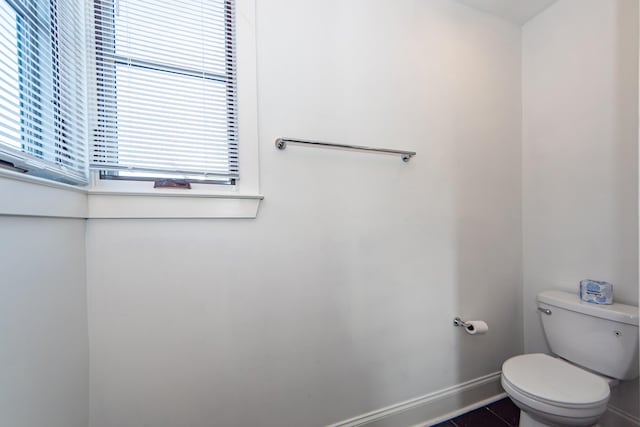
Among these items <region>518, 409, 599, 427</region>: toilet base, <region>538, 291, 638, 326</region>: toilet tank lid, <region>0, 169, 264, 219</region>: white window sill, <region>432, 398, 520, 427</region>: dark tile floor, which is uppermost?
<region>0, 169, 264, 219</region>: white window sill

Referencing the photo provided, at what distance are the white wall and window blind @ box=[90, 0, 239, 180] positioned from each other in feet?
1.04

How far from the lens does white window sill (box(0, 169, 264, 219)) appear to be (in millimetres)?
595

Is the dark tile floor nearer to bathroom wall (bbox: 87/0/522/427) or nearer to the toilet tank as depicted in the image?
bathroom wall (bbox: 87/0/522/427)

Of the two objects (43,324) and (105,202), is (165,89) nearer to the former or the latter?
(105,202)

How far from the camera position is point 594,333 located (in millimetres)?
1239

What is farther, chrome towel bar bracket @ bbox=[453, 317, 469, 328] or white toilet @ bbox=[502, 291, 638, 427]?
chrome towel bar bracket @ bbox=[453, 317, 469, 328]

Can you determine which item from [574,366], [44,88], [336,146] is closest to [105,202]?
[44,88]

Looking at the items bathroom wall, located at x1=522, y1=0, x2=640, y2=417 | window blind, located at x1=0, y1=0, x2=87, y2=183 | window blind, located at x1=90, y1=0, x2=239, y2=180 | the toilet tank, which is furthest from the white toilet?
window blind, located at x1=0, y1=0, x2=87, y2=183

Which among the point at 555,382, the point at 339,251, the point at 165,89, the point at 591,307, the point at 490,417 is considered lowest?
the point at 490,417

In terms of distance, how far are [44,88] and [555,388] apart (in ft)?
6.57

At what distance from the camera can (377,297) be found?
132 cm

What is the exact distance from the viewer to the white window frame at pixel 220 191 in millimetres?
934

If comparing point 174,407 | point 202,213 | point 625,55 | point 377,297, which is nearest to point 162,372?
point 174,407

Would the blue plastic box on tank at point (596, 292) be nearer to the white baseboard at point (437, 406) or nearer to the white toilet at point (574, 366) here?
the white toilet at point (574, 366)
